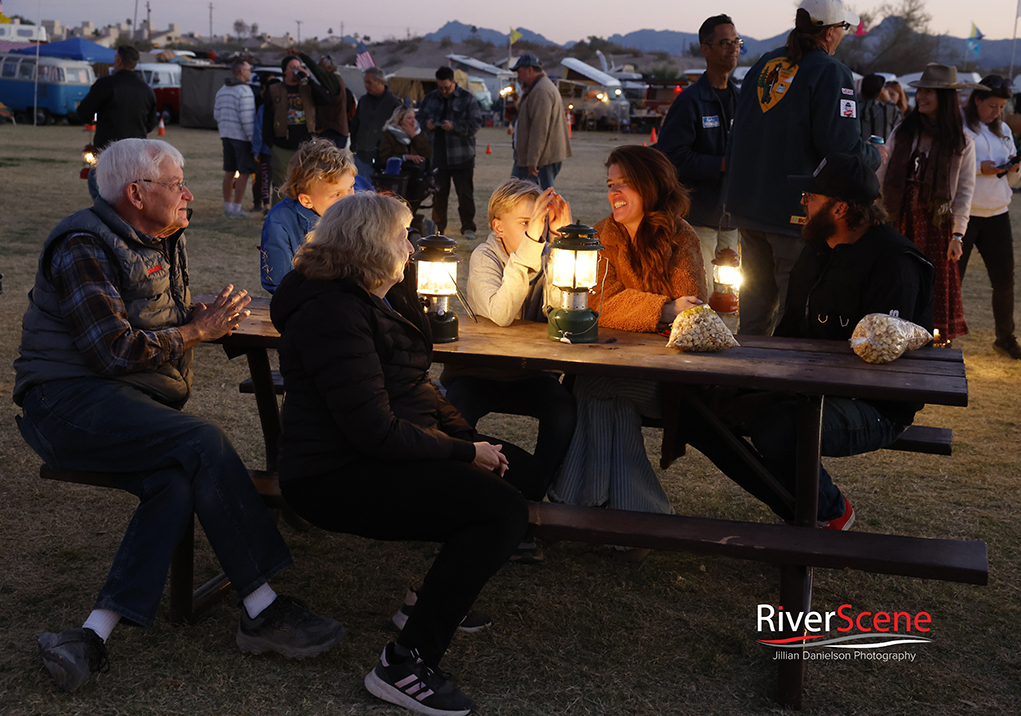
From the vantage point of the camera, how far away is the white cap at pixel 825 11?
4.47 metres

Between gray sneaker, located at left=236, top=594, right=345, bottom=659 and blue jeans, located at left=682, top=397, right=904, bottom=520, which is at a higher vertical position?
blue jeans, located at left=682, top=397, right=904, bottom=520

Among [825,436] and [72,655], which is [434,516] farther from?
[825,436]

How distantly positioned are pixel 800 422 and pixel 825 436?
0.20 meters

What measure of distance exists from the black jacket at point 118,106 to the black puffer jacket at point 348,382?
23.3ft

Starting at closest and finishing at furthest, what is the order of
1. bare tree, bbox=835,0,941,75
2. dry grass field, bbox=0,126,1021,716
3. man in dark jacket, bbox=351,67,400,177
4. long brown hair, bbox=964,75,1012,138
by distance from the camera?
dry grass field, bbox=0,126,1021,716, long brown hair, bbox=964,75,1012,138, man in dark jacket, bbox=351,67,400,177, bare tree, bbox=835,0,941,75

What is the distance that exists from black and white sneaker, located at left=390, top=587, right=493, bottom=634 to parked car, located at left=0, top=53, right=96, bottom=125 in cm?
2931

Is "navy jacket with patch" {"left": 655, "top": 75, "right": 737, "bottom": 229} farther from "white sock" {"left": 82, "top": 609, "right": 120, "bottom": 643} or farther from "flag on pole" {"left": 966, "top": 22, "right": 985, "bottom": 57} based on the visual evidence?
"flag on pole" {"left": 966, "top": 22, "right": 985, "bottom": 57}

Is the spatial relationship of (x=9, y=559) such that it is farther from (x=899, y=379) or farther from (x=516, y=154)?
(x=516, y=154)

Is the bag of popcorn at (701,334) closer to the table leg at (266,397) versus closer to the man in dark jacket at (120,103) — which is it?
the table leg at (266,397)

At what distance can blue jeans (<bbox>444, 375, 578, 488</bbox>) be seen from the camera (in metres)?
3.41

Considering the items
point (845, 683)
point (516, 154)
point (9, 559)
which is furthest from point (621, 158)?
point (516, 154)

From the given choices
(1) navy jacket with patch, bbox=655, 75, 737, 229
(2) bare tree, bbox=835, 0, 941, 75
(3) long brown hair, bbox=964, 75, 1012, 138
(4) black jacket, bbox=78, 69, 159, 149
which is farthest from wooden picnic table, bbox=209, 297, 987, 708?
(2) bare tree, bbox=835, 0, 941, 75

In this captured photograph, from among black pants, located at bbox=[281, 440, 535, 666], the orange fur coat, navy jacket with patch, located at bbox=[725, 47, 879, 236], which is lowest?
black pants, located at bbox=[281, 440, 535, 666]

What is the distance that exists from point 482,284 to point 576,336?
55cm
